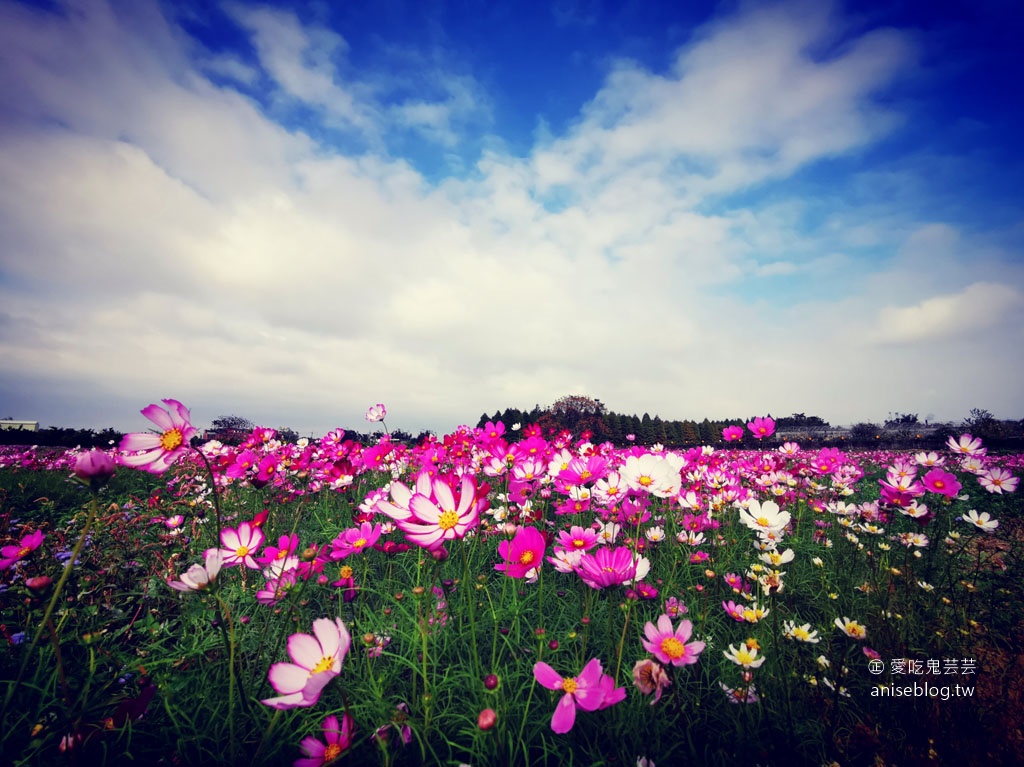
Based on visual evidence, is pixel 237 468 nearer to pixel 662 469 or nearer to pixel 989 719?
pixel 662 469

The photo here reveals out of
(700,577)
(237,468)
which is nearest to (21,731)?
(237,468)

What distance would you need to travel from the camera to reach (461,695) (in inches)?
66.5

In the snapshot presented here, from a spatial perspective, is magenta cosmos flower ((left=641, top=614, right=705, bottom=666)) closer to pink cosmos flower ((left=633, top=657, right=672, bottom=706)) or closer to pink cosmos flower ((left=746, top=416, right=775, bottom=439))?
pink cosmos flower ((left=633, top=657, right=672, bottom=706))

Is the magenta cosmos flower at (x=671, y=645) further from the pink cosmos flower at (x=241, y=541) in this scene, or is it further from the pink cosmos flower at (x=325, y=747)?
the pink cosmos flower at (x=241, y=541)

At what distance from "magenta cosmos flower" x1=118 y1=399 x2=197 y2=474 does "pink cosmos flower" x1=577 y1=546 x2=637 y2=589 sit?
125 centimetres

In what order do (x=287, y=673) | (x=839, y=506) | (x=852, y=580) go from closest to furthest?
(x=287, y=673), (x=852, y=580), (x=839, y=506)

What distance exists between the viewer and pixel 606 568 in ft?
4.56

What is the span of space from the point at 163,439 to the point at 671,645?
1643 millimetres

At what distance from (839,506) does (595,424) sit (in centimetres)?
1890

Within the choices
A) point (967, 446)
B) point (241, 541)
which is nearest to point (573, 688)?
point (241, 541)

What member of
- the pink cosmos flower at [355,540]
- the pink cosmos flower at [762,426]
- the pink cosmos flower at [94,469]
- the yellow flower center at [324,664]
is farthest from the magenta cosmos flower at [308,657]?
the pink cosmos flower at [762,426]

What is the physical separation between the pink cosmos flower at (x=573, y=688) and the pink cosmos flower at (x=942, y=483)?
2.34m

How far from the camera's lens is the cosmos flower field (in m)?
1.20

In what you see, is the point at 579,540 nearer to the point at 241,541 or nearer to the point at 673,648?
the point at 673,648
